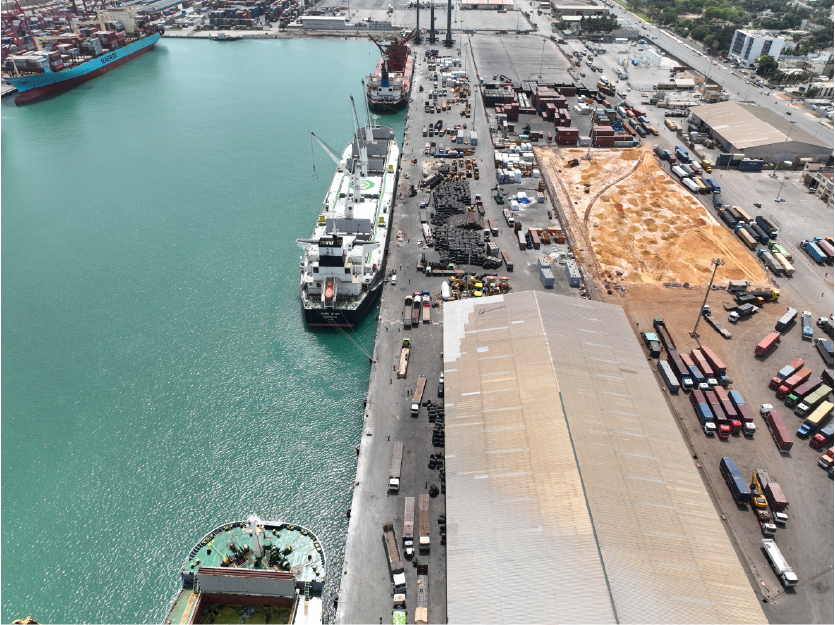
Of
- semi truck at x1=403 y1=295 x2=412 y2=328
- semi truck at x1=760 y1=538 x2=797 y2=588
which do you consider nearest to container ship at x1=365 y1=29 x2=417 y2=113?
semi truck at x1=403 y1=295 x2=412 y2=328

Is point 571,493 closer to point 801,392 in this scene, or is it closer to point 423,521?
point 423,521

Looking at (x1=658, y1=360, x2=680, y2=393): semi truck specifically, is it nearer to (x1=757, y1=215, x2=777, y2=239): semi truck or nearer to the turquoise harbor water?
the turquoise harbor water

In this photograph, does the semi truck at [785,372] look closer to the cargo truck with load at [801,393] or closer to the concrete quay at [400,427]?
the cargo truck with load at [801,393]

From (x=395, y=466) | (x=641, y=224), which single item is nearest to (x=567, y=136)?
(x=641, y=224)

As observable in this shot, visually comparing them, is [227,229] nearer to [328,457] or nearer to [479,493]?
[328,457]

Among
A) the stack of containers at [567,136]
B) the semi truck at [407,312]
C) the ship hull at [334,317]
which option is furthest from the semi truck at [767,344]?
the stack of containers at [567,136]

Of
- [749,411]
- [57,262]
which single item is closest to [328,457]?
[749,411]

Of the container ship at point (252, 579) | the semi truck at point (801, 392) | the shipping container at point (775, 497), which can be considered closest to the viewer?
the container ship at point (252, 579)
